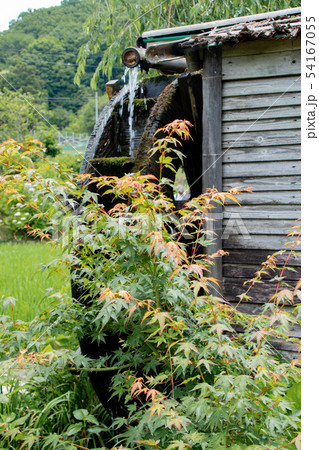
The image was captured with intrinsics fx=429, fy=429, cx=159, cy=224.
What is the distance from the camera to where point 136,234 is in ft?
6.72

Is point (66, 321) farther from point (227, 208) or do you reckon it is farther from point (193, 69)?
point (193, 69)

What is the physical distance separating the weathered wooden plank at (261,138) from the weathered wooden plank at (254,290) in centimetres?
120

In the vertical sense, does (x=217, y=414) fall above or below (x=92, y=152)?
below

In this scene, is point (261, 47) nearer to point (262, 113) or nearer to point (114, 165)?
point (262, 113)

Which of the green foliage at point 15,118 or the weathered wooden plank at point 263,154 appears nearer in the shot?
the weathered wooden plank at point 263,154

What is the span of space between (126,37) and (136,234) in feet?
23.2

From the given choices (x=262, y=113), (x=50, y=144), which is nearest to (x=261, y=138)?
(x=262, y=113)

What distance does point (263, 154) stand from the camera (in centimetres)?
374

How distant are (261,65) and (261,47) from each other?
15 centimetres

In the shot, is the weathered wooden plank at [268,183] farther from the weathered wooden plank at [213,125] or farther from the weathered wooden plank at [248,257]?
the weathered wooden plank at [248,257]

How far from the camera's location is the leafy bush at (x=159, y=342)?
1719mm

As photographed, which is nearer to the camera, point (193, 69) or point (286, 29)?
point (286, 29)

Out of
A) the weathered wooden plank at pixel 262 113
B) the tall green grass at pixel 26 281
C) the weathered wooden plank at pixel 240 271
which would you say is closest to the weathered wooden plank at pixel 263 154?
the weathered wooden plank at pixel 262 113
